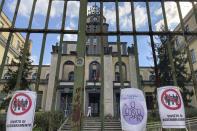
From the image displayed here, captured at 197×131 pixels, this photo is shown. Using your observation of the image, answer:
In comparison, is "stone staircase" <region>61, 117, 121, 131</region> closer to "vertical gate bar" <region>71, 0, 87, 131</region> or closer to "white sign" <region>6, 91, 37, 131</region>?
"white sign" <region>6, 91, 37, 131</region>

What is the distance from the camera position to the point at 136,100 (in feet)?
10.6

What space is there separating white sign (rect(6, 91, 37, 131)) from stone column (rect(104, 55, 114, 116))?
20116 mm

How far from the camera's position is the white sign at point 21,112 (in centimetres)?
289

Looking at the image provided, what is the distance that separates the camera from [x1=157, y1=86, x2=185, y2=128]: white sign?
2982 mm

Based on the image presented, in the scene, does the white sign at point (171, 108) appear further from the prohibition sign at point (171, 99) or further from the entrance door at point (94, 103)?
the entrance door at point (94, 103)

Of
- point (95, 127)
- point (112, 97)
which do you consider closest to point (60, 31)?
point (95, 127)

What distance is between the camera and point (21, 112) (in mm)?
3002

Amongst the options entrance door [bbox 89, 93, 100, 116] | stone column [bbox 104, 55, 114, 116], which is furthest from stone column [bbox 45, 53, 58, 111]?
stone column [bbox 104, 55, 114, 116]

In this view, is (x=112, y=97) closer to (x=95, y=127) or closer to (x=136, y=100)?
(x=95, y=127)

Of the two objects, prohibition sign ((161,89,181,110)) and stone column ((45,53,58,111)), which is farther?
stone column ((45,53,58,111))

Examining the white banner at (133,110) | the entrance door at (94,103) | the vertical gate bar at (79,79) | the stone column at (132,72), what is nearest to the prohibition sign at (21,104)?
the vertical gate bar at (79,79)

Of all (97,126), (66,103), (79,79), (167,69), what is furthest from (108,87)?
(79,79)

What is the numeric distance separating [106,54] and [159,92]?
897 inches

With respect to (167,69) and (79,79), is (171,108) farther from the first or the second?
(167,69)
